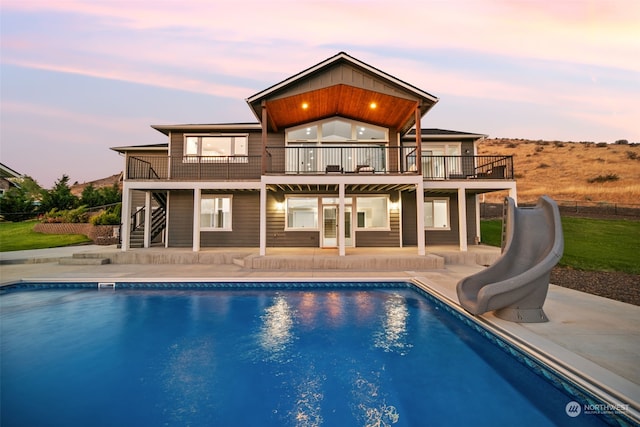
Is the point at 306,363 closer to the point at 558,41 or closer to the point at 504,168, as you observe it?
the point at 504,168

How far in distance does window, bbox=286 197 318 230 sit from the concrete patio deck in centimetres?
357

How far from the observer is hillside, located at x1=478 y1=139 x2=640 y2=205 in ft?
106

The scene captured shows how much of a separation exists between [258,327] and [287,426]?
2.80 m

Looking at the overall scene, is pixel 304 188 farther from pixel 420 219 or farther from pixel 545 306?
pixel 545 306

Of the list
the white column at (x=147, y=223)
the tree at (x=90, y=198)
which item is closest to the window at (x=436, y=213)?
the white column at (x=147, y=223)

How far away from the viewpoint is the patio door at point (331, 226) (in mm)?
13165

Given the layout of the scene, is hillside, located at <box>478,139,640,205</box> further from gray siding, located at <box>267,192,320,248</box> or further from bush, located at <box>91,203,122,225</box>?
bush, located at <box>91,203,122,225</box>

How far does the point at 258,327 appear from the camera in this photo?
550cm

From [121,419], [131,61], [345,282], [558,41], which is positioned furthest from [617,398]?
[131,61]

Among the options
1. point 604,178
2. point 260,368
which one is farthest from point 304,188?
point 604,178

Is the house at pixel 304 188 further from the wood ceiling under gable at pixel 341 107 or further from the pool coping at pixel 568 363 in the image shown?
the pool coping at pixel 568 363

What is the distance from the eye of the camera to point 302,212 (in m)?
13.4

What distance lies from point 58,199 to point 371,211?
Answer: 23.1 metres

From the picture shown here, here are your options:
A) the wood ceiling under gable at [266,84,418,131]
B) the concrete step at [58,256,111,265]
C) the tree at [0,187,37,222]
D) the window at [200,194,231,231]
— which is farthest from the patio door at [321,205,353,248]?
the tree at [0,187,37,222]
